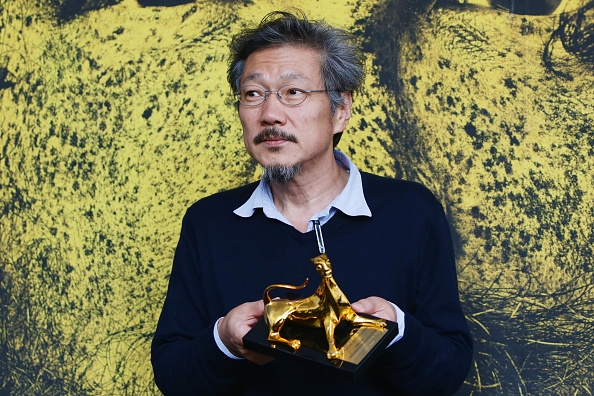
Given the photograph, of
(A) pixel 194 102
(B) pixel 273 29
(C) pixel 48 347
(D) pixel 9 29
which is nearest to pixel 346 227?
(B) pixel 273 29

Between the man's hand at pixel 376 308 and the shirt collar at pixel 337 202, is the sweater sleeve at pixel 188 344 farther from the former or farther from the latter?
the man's hand at pixel 376 308

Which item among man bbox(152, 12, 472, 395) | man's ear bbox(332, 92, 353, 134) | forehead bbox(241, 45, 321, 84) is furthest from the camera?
man's ear bbox(332, 92, 353, 134)

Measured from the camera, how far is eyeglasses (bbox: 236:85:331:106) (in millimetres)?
1854

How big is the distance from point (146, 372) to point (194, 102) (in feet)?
2.85

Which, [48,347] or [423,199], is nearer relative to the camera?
[423,199]

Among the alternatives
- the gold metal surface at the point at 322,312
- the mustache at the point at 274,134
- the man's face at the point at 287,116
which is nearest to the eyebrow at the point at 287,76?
the man's face at the point at 287,116

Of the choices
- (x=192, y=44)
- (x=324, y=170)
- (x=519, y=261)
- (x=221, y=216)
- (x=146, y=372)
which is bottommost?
(x=146, y=372)

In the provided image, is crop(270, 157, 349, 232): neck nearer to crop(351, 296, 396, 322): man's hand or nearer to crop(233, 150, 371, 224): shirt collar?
crop(233, 150, 371, 224): shirt collar

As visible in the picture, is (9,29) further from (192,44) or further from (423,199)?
(423,199)

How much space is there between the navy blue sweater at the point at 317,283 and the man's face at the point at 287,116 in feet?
0.54

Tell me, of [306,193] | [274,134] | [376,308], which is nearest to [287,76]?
[274,134]

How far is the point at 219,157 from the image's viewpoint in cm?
A: 253

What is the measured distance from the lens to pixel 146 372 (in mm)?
2504

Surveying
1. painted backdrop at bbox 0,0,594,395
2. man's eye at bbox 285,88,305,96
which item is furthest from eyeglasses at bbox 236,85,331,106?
painted backdrop at bbox 0,0,594,395
